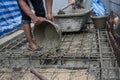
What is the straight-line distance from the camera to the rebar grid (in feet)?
9.21

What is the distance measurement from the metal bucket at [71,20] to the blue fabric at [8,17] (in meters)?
1.09

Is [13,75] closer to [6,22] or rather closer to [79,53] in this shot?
[79,53]

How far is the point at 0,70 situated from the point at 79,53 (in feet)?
3.47

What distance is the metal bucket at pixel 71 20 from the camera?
4549mm

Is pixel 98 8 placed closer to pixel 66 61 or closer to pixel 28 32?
pixel 28 32

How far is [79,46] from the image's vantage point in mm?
3891

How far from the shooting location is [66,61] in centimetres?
324

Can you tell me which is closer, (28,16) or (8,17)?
(28,16)

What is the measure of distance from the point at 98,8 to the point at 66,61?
9.98ft

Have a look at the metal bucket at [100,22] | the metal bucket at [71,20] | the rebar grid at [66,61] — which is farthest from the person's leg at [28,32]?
the metal bucket at [100,22]

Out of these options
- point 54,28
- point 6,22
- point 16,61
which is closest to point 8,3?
point 6,22

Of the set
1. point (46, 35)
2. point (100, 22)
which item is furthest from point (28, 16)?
point (100, 22)

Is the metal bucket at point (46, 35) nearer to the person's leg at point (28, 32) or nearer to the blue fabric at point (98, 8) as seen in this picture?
the person's leg at point (28, 32)

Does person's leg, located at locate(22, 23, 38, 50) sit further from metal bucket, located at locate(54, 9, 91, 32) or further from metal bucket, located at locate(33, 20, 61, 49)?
metal bucket, located at locate(54, 9, 91, 32)
